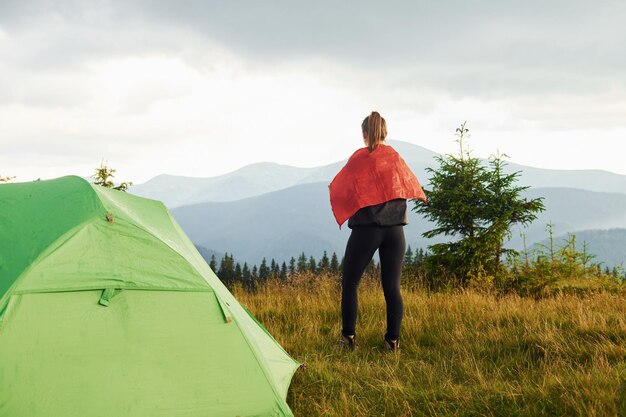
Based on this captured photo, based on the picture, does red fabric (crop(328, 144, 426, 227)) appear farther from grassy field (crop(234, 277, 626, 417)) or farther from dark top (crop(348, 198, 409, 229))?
grassy field (crop(234, 277, 626, 417))

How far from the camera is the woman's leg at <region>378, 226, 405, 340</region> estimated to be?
5051mm

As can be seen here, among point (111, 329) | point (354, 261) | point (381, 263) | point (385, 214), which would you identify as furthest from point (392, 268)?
point (111, 329)

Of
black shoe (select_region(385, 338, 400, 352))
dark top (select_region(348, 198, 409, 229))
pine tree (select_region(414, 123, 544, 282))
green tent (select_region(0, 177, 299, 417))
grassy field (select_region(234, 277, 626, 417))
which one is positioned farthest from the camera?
pine tree (select_region(414, 123, 544, 282))

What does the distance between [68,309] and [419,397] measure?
2.73 metres

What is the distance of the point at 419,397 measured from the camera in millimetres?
3832

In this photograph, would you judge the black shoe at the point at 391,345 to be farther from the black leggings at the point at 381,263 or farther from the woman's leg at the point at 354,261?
the woman's leg at the point at 354,261

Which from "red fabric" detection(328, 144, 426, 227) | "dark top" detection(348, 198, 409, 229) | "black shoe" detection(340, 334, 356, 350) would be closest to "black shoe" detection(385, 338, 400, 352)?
"black shoe" detection(340, 334, 356, 350)

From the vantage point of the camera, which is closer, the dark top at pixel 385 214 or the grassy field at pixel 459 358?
the grassy field at pixel 459 358

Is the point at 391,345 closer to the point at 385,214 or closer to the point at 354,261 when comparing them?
the point at 354,261

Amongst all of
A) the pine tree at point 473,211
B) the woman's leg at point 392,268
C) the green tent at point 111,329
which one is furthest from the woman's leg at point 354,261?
the pine tree at point 473,211

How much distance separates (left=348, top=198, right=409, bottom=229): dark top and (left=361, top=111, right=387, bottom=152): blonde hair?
62 cm

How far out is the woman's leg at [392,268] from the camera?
5051 millimetres

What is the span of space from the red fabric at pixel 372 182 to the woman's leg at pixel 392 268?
375 millimetres

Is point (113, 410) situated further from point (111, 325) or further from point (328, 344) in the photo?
point (328, 344)
